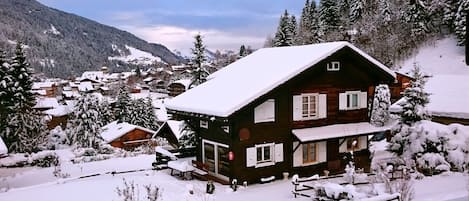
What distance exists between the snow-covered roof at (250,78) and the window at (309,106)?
62.7 inches

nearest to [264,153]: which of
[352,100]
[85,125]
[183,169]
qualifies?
[183,169]

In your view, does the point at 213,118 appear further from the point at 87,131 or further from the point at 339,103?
the point at 87,131

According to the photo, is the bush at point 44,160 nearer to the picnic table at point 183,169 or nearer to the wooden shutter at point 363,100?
the picnic table at point 183,169

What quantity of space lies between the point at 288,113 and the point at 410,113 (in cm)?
509

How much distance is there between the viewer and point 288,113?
20.2 m

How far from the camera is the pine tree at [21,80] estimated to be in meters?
Result: 39.4

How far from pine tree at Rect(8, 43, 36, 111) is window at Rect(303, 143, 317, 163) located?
2749 cm

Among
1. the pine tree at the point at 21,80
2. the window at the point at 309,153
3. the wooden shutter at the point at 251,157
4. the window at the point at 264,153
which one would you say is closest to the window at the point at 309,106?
the window at the point at 309,153

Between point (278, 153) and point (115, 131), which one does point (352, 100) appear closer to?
point (278, 153)

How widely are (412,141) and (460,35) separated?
38.0 metres

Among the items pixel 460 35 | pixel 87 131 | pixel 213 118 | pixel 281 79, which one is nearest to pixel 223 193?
pixel 213 118

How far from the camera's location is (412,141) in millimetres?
19531

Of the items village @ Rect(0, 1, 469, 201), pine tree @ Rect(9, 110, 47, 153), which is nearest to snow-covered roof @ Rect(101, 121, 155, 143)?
pine tree @ Rect(9, 110, 47, 153)

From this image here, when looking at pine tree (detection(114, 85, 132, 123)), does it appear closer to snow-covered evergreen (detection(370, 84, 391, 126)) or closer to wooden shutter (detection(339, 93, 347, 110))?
snow-covered evergreen (detection(370, 84, 391, 126))
